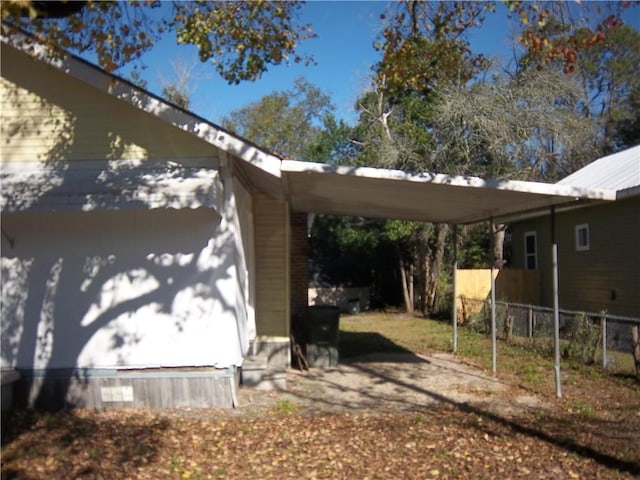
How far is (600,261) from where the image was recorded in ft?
47.4

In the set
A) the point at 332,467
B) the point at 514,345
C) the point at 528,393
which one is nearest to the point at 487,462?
the point at 332,467

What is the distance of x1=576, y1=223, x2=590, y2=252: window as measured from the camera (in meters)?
15.1

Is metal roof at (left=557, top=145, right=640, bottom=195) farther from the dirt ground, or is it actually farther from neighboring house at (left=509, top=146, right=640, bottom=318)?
the dirt ground

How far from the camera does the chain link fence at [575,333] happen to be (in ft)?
32.3

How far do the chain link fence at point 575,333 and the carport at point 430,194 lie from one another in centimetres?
186

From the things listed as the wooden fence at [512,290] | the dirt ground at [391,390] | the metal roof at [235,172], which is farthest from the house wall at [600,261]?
the metal roof at [235,172]

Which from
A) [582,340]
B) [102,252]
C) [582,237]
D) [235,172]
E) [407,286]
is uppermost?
[235,172]

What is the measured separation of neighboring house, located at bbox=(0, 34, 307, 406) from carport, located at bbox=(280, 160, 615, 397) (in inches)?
30.7

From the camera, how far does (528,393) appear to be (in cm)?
811

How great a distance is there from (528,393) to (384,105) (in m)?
16.0

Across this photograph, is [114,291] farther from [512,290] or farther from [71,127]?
[512,290]

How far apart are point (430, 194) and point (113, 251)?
4056mm

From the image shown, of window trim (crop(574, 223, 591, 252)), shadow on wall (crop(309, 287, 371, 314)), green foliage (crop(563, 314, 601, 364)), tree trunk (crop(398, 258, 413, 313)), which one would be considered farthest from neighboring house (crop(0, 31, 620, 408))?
A: shadow on wall (crop(309, 287, 371, 314))

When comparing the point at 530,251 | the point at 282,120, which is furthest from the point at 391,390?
the point at 282,120
